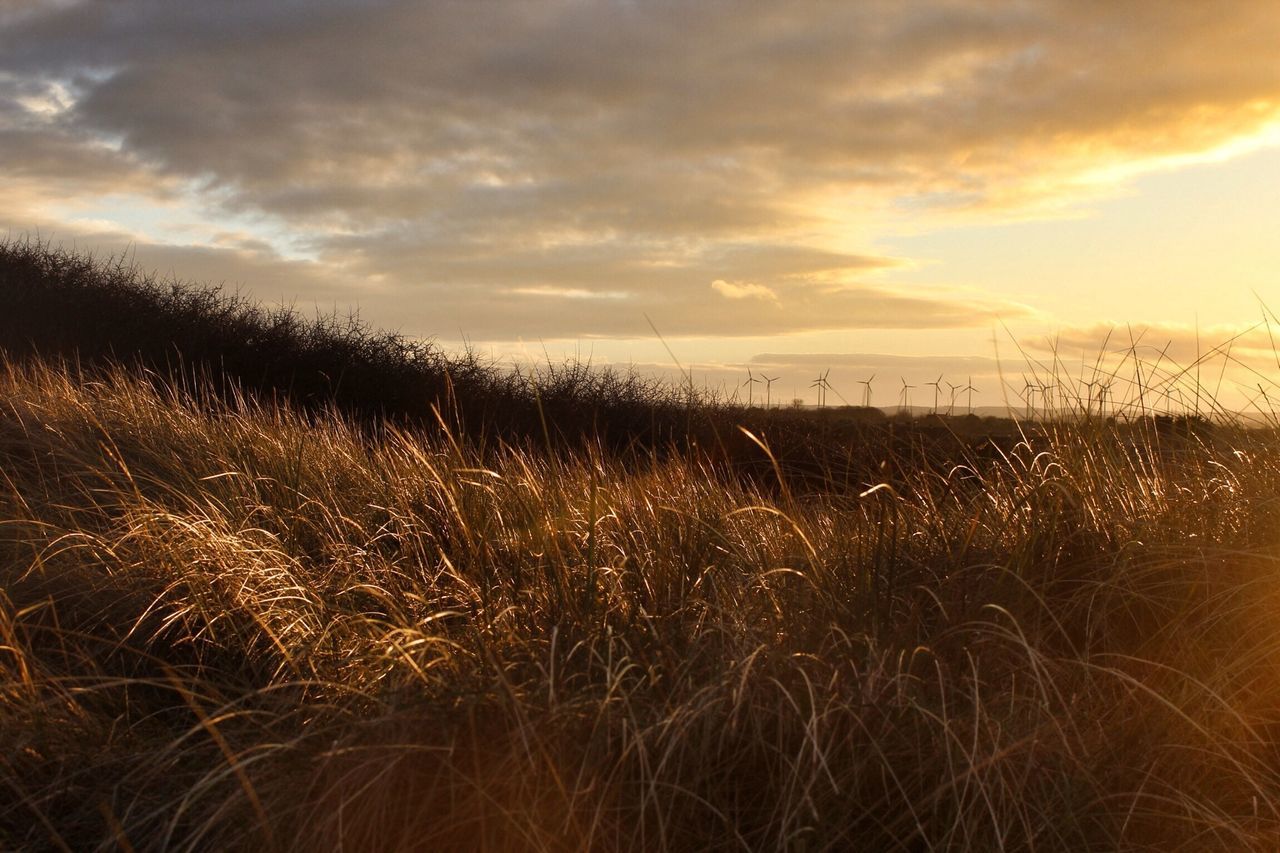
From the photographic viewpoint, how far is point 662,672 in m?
2.61

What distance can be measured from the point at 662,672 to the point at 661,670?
28 mm

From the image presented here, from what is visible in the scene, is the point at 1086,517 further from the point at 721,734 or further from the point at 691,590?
the point at 721,734

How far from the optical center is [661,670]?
258 centimetres

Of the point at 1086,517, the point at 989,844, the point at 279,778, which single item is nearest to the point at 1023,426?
the point at 1086,517

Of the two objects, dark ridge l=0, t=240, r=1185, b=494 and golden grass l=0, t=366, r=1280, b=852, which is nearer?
golden grass l=0, t=366, r=1280, b=852

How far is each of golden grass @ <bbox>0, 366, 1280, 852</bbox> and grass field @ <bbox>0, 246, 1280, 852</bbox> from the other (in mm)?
13

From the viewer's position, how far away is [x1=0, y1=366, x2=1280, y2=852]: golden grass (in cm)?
206

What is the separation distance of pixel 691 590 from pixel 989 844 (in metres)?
1.47

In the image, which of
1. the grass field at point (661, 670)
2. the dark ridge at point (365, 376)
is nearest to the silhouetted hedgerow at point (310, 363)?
the dark ridge at point (365, 376)

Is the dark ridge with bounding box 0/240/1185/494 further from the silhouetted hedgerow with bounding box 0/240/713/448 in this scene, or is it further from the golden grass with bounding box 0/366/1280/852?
the golden grass with bounding box 0/366/1280/852

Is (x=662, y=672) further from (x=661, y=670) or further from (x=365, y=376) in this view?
(x=365, y=376)

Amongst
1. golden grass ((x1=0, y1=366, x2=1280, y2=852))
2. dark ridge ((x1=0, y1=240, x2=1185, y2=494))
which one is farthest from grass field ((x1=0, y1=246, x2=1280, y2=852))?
dark ridge ((x1=0, y1=240, x2=1185, y2=494))

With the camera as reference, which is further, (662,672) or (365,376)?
(365,376)

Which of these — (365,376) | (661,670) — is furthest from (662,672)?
(365,376)
